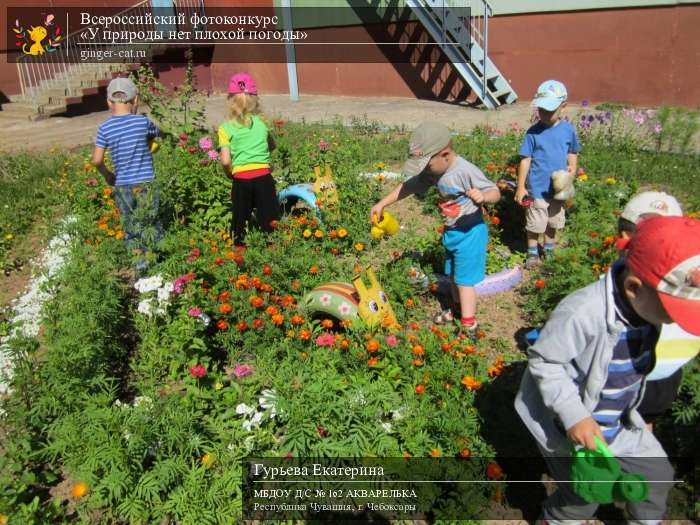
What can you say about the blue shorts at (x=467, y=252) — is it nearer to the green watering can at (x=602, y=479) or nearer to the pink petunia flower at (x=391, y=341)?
the pink petunia flower at (x=391, y=341)

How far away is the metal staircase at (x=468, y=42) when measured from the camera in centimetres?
1017

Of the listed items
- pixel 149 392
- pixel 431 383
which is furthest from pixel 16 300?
pixel 431 383

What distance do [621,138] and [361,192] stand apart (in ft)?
11.3

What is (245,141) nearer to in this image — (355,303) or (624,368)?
(355,303)

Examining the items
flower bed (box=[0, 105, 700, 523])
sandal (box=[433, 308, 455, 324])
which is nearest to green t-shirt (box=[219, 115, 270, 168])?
flower bed (box=[0, 105, 700, 523])

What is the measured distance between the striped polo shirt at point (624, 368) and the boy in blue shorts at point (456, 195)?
4.41ft

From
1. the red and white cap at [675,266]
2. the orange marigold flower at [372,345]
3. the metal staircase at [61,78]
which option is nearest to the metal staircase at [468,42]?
the metal staircase at [61,78]

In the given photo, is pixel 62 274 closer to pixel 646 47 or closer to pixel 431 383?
pixel 431 383

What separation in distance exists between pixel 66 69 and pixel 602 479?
15438 mm

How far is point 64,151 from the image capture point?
912 cm

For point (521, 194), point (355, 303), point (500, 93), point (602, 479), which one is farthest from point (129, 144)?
point (500, 93)

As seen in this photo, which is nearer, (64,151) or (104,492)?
(104,492)

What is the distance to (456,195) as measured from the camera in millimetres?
3275

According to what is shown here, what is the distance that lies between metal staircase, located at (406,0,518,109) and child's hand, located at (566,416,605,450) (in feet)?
29.9
